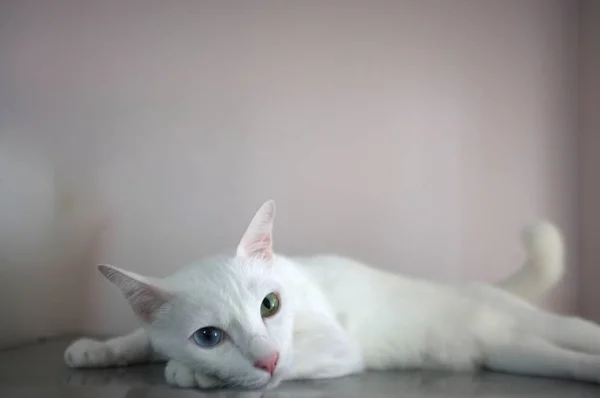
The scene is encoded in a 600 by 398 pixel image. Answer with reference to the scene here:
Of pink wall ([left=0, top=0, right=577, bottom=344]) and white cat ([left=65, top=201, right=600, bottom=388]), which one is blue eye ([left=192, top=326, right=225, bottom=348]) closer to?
white cat ([left=65, top=201, right=600, bottom=388])

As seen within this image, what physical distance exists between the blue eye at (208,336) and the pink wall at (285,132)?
584mm

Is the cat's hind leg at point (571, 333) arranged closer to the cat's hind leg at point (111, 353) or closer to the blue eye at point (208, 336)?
the blue eye at point (208, 336)

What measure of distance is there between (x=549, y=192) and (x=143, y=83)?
1.04m

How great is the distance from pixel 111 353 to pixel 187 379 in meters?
0.24

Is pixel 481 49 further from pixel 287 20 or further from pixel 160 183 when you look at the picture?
pixel 160 183

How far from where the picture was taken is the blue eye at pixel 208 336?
871 millimetres

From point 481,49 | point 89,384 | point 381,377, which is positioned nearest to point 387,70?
point 481,49

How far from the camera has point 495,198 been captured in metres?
1.49

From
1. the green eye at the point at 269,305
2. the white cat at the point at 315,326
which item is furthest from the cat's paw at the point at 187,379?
the green eye at the point at 269,305

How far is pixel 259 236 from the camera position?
100 centimetres

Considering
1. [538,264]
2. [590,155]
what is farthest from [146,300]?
[590,155]

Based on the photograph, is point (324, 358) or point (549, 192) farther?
point (549, 192)

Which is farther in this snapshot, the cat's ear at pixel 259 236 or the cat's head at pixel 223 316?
the cat's ear at pixel 259 236

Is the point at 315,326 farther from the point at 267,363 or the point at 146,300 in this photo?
the point at 146,300
